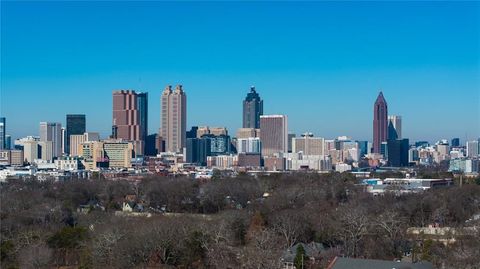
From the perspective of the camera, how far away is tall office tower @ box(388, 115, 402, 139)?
100750 millimetres

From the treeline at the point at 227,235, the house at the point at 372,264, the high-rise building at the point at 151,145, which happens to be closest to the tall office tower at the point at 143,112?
the high-rise building at the point at 151,145

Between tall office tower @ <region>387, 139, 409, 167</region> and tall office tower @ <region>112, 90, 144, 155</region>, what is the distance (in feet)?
80.0

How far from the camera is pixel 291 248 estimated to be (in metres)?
17.9

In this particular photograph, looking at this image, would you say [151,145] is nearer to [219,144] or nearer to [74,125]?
[219,144]

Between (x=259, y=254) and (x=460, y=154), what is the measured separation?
79.3m

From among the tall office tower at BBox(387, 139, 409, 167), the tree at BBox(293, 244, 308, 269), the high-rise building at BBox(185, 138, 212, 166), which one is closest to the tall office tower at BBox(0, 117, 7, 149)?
the high-rise building at BBox(185, 138, 212, 166)

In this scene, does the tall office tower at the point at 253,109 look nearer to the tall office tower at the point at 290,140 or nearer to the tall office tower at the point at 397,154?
the tall office tower at the point at 290,140

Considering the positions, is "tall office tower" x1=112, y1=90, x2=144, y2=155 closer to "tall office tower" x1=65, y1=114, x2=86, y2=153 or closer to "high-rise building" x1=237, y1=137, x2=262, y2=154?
"tall office tower" x1=65, y1=114, x2=86, y2=153

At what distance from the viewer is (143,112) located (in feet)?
297

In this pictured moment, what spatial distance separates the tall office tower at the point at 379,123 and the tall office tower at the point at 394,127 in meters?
2.20

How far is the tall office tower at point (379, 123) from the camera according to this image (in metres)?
97.1

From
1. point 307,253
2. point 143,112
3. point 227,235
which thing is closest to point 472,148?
point 143,112

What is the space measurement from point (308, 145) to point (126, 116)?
1873 centimetres

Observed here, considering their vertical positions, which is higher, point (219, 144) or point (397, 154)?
point (219, 144)
